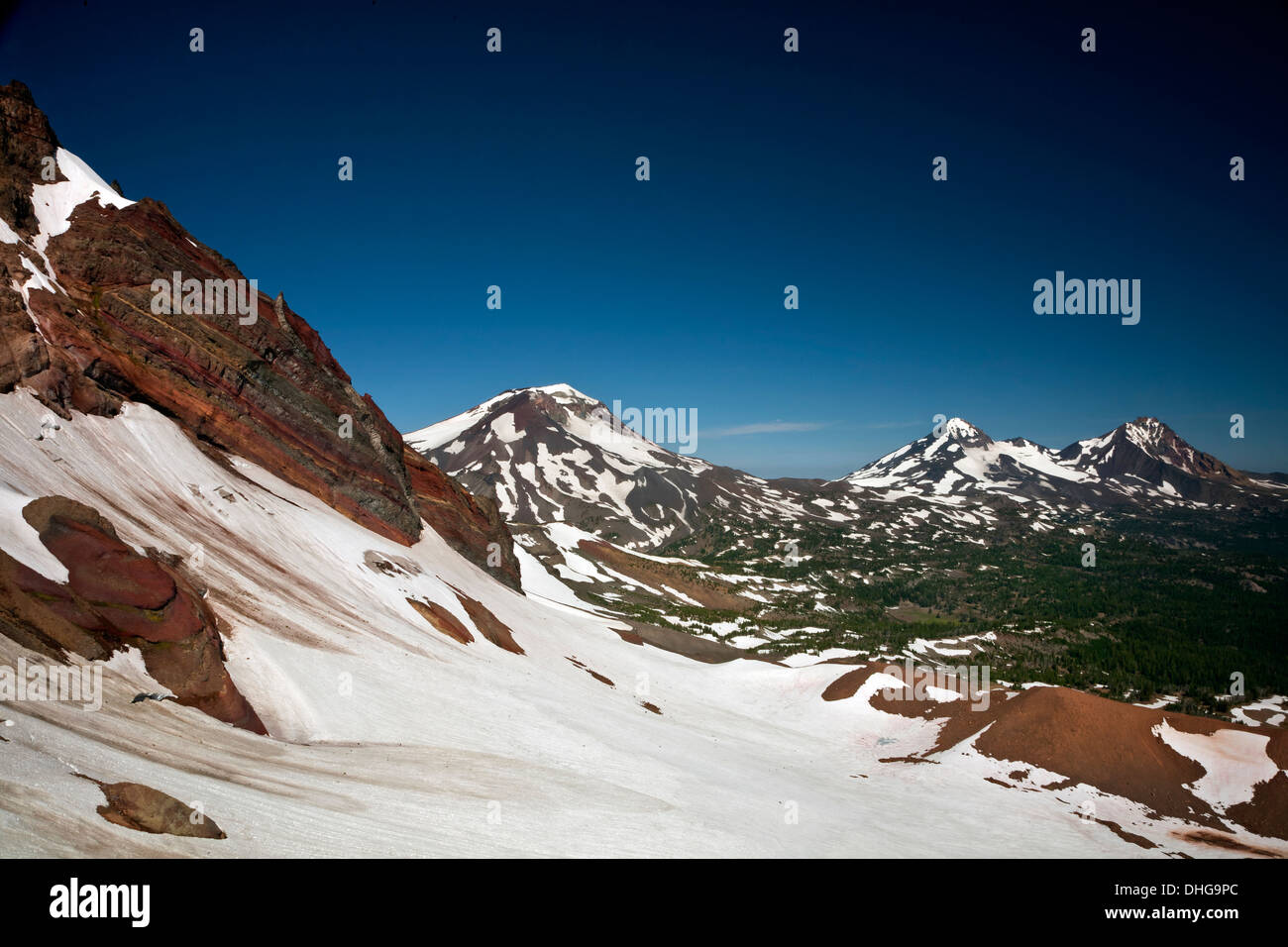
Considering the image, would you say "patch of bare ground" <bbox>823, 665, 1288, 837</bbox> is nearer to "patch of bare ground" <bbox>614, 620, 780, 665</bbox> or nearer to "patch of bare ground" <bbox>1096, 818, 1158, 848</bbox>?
"patch of bare ground" <bbox>1096, 818, 1158, 848</bbox>

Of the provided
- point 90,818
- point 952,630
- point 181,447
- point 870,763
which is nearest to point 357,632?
point 181,447

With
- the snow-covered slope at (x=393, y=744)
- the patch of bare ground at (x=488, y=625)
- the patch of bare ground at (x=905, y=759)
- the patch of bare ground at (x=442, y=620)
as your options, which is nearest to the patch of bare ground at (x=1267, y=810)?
the snow-covered slope at (x=393, y=744)

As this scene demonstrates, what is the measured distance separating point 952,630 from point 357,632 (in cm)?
13001

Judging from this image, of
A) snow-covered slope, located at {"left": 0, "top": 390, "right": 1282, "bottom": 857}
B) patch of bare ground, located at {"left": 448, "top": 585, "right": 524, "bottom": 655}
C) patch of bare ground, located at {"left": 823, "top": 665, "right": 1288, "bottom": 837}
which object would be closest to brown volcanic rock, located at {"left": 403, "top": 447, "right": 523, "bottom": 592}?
snow-covered slope, located at {"left": 0, "top": 390, "right": 1282, "bottom": 857}

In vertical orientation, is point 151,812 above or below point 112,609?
below

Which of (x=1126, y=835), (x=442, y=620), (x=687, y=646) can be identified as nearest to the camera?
Answer: (x=1126, y=835)

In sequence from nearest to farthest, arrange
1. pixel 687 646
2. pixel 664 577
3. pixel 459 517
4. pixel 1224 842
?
pixel 1224 842
pixel 459 517
pixel 687 646
pixel 664 577

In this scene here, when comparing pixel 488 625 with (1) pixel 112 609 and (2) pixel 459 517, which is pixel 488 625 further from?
(1) pixel 112 609

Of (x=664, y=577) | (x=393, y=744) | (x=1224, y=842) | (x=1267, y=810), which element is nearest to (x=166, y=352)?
(x=393, y=744)

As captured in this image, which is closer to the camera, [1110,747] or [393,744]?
[393,744]

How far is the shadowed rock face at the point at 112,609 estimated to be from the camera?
17125 mm

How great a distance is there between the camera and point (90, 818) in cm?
1033

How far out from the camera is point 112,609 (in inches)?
753

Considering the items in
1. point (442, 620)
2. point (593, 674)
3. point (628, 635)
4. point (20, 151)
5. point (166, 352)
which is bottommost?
point (628, 635)
